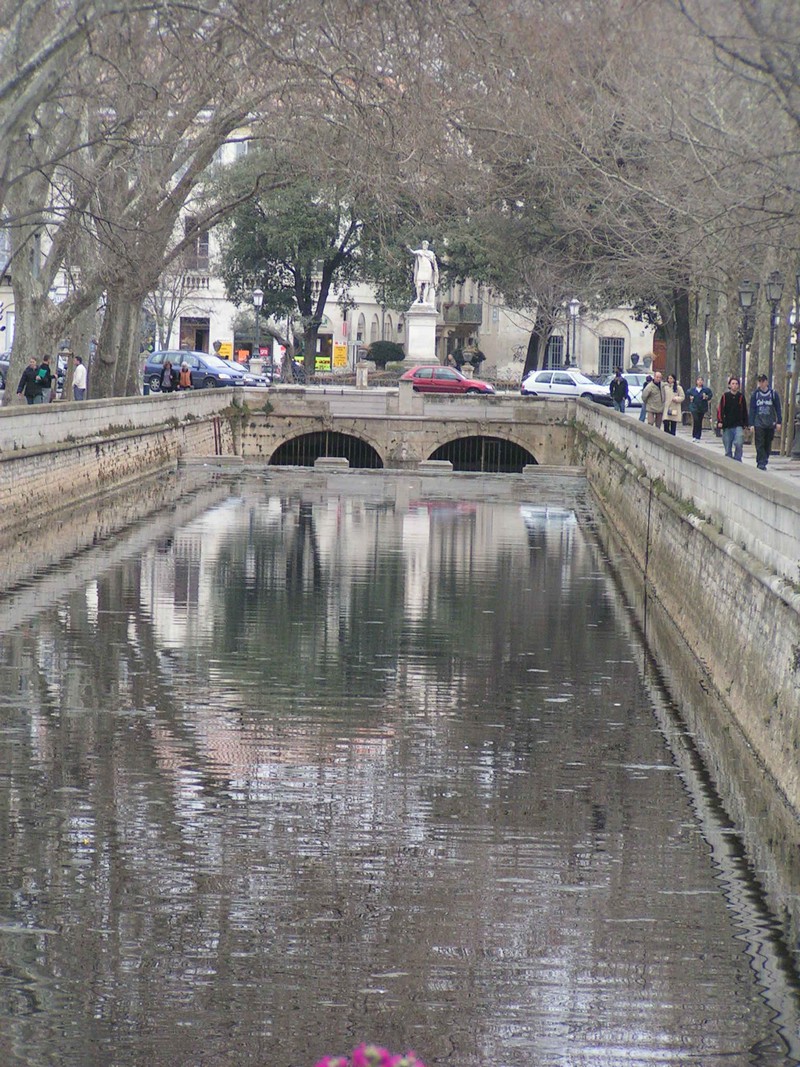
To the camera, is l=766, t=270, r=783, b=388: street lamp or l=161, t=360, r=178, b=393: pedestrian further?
l=161, t=360, r=178, b=393: pedestrian

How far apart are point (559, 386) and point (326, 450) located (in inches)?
430

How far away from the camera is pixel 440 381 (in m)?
68.1

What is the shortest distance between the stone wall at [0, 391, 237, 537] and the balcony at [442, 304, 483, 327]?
1912 inches

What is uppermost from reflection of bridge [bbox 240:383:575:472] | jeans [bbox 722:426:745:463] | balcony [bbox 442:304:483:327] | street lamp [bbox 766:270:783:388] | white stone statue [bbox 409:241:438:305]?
white stone statue [bbox 409:241:438:305]

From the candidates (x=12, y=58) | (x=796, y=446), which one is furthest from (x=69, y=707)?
(x=796, y=446)

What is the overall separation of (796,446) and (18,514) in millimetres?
15773

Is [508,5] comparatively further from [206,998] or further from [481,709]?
[206,998]

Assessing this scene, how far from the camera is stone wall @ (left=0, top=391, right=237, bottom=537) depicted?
28547 millimetres

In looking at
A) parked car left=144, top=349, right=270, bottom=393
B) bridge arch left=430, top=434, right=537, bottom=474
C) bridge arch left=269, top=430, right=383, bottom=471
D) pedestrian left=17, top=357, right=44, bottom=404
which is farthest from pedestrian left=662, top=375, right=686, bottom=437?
parked car left=144, top=349, right=270, bottom=393

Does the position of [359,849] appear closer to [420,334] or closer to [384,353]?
[420,334]

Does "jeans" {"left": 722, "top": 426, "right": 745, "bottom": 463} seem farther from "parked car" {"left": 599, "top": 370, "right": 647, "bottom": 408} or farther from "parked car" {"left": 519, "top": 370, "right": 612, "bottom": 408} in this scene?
"parked car" {"left": 519, "top": 370, "right": 612, "bottom": 408}

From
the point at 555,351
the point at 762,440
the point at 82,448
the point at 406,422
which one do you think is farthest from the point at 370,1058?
the point at 555,351

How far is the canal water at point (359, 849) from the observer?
8.32 metres

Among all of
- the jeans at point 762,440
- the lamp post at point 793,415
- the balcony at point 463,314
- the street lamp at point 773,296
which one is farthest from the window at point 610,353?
the jeans at point 762,440
